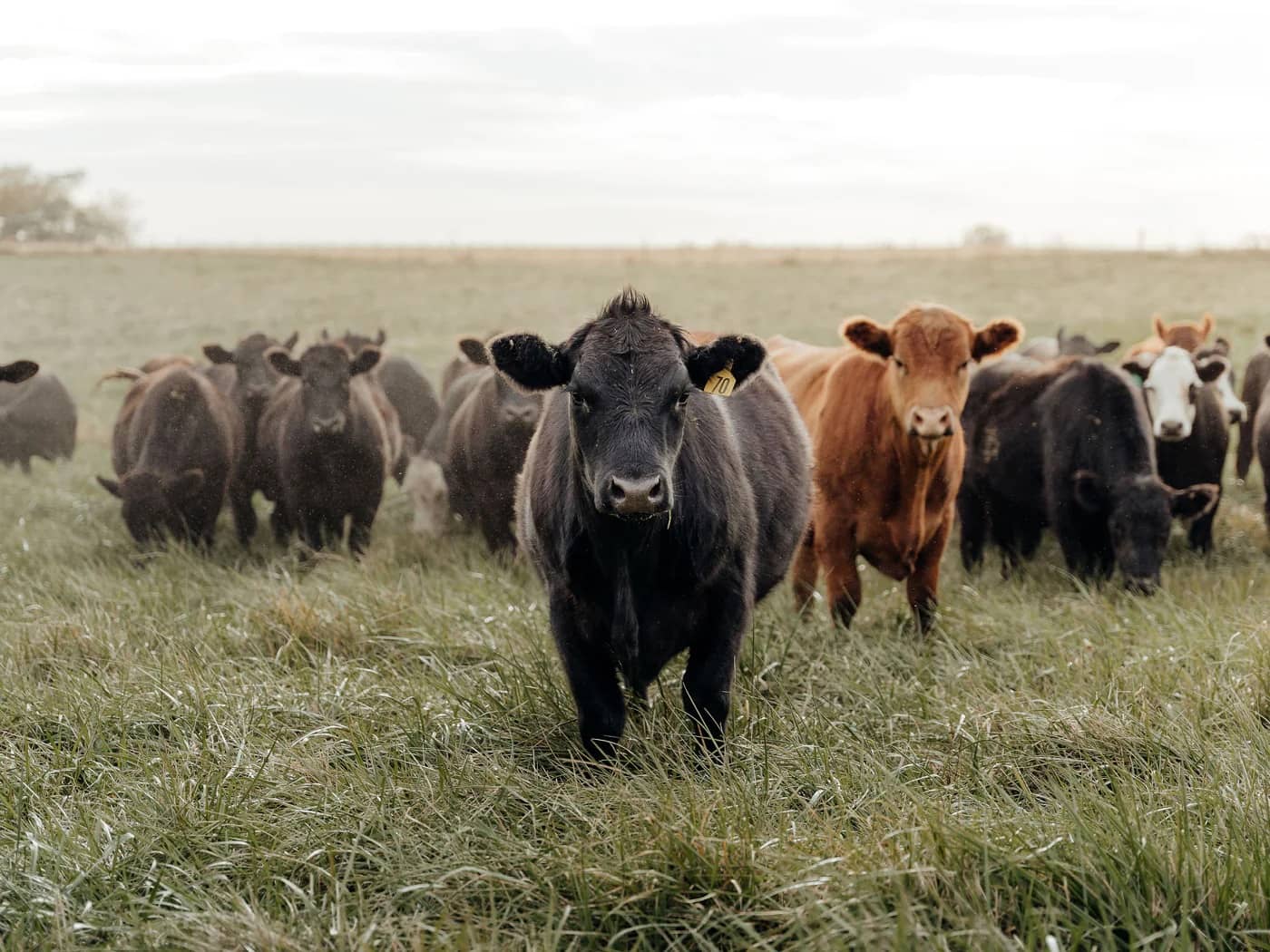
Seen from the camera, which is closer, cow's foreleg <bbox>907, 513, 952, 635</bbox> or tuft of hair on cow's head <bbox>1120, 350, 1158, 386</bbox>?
cow's foreleg <bbox>907, 513, 952, 635</bbox>

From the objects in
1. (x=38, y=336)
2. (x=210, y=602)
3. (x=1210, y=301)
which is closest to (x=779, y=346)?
(x=210, y=602)

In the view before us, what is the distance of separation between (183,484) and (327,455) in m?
1.04

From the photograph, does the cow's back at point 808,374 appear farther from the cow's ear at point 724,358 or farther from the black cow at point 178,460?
the black cow at point 178,460

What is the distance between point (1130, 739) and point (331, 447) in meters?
6.59

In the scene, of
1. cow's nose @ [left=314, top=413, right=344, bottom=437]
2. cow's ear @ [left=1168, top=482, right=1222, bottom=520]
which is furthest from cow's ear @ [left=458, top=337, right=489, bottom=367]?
cow's ear @ [left=1168, top=482, right=1222, bottom=520]

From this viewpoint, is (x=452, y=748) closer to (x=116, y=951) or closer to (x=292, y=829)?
(x=292, y=829)

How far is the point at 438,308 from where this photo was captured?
105 ft

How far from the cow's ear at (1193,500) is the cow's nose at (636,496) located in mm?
5085

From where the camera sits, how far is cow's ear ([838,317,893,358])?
654 cm

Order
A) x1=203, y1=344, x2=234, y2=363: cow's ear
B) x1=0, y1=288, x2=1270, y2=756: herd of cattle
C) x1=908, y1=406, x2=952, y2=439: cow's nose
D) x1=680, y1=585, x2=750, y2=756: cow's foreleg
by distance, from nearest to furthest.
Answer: x1=0, y1=288, x2=1270, y2=756: herd of cattle, x1=680, y1=585, x2=750, y2=756: cow's foreleg, x1=908, y1=406, x2=952, y2=439: cow's nose, x1=203, y1=344, x2=234, y2=363: cow's ear

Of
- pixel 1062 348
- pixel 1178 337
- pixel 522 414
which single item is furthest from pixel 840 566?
pixel 1062 348

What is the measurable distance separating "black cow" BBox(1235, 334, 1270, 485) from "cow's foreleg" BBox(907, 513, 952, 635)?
275 inches

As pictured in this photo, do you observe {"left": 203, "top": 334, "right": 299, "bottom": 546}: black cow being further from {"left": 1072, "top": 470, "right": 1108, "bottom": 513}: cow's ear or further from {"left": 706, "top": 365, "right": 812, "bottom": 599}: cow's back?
{"left": 1072, "top": 470, "right": 1108, "bottom": 513}: cow's ear

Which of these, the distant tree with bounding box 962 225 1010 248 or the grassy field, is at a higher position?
the distant tree with bounding box 962 225 1010 248
